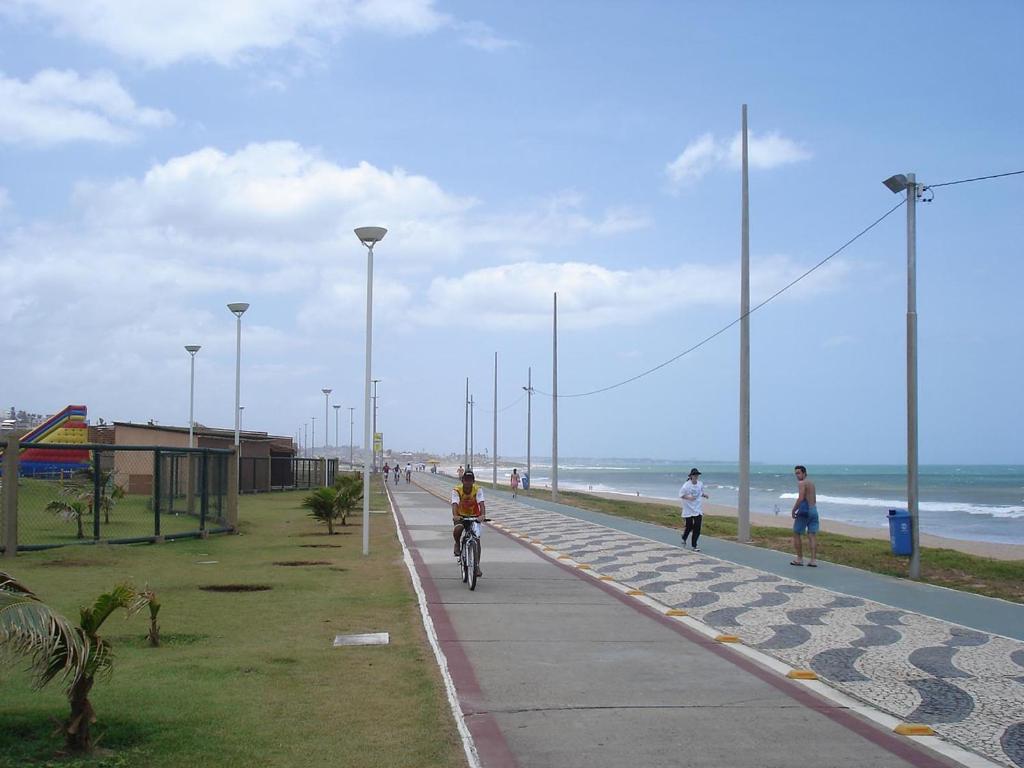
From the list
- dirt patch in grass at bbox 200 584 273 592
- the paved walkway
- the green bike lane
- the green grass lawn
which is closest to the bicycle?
the paved walkway

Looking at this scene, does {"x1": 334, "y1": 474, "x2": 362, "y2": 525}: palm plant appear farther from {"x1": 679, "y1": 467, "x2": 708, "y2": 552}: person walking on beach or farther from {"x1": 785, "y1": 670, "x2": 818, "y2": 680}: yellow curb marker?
{"x1": 785, "y1": 670, "x2": 818, "y2": 680}: yellow curb marker

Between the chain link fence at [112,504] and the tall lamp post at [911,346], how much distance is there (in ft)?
43.6

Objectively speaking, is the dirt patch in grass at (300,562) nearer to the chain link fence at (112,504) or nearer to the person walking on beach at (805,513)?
the chain link fence at (112,504)

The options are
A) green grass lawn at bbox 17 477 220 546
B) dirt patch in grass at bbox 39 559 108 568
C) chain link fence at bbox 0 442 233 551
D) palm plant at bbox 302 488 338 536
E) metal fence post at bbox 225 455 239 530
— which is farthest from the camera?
palm plant at bbox 302 488 338 536

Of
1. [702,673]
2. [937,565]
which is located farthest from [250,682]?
[937,565]

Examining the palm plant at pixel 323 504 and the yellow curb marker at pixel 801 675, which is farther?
the palm plant at pixel 323 504

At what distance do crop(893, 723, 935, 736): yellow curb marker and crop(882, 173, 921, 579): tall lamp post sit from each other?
367 inches

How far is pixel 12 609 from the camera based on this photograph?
5.42 metres

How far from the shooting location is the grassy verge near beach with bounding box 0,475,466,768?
19.0 feet

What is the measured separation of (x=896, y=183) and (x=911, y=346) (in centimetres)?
261

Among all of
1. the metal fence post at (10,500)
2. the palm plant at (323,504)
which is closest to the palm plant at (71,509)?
the metal fence post at (10,500)

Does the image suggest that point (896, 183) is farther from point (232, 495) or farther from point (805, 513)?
point (232, 495)

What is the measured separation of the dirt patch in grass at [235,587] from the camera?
42.3 feet

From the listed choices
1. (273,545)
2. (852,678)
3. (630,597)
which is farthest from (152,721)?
(273,545)
